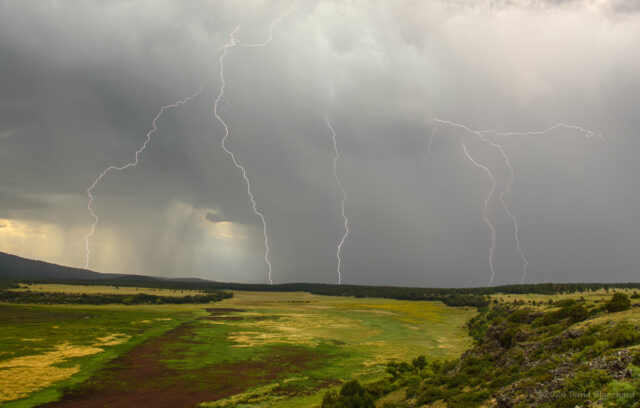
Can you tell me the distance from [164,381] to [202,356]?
11951 mm

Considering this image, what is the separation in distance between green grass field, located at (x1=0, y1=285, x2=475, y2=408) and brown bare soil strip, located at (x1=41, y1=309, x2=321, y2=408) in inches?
4.5

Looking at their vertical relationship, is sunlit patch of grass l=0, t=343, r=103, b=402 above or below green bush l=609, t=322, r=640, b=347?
below

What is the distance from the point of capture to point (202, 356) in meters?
47.6

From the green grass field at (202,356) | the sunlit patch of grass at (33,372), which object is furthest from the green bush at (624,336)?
the sunlit patch of grass at (33,372)

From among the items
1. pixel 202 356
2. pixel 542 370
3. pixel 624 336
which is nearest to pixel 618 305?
pixel 624 336

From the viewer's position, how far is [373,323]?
281 ft

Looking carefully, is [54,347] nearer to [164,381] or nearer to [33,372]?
[33,372]

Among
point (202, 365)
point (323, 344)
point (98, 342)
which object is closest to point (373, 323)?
point (323, 344)

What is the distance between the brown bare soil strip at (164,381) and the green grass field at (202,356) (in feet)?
0.38

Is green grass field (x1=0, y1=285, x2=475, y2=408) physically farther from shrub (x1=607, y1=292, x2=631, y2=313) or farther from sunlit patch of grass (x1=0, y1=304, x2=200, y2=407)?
shrub (x1=607, y1=292, x2=631, y2=313)

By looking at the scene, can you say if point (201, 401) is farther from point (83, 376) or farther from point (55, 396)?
point (83, 376)

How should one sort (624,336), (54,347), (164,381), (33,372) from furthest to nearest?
(54,347)
(33,372)
(164,381)
(624,336)

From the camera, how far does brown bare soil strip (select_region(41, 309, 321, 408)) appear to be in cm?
3020

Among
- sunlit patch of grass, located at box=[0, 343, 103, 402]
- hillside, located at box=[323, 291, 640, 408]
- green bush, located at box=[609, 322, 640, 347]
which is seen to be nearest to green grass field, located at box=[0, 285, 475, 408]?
sunlit patch of grass, located at box=[0, 343, 103, 402]
